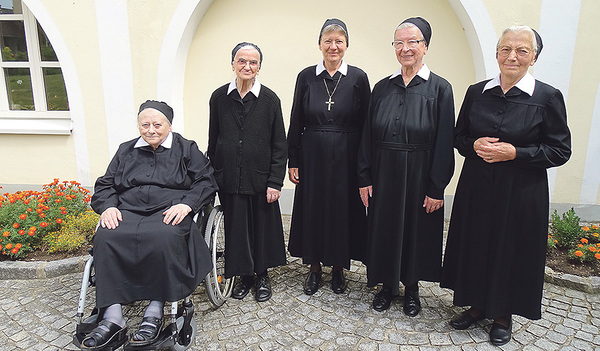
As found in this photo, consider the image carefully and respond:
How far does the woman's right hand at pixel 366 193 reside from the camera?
2.99 metres

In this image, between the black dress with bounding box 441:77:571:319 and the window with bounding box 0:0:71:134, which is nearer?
the black dress with bounding box 441:77:571:319

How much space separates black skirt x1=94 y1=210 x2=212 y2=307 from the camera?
8.04 ft

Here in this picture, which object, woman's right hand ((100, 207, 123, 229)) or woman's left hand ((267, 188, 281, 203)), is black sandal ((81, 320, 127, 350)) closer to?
woman's right hand ((100, 207, 123, 229))

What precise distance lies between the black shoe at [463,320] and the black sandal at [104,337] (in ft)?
7.49

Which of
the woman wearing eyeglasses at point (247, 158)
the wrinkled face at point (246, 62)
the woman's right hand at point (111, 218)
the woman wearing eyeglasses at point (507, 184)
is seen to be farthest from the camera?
the woman wearing eyeglasses at point (247, 158)

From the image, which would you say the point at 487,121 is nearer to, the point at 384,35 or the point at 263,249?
the point at 263,249

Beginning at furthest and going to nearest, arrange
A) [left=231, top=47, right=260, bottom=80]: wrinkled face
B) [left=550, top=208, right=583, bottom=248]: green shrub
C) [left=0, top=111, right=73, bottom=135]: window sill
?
A: [left=0, top=111, right=73, bottom=135]: window sill → [left=550, top=208, right=583, bottom=248]: green shrub → [left=231, top=47, right=260, bottom=80]: wrinkled face

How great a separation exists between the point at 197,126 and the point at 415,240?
3.56m

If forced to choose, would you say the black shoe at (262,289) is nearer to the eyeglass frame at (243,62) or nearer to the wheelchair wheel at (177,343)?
the wheelchair wheel at (177,343)

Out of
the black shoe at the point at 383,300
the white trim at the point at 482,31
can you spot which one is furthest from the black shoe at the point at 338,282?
the white trim at the point at 482,31

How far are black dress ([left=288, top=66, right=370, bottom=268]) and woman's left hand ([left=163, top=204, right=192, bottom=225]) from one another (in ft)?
3.26

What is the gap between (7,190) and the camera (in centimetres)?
540

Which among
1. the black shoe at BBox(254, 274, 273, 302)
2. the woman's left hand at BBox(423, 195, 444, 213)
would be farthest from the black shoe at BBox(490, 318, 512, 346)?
the black shoe at BBox(254, 274, 273, 302)

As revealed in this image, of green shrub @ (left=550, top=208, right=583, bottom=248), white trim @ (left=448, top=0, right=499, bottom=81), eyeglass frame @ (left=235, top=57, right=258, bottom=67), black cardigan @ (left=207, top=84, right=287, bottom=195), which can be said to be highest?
white trim @ (left=448, top=0, right=499, bottom=81)
